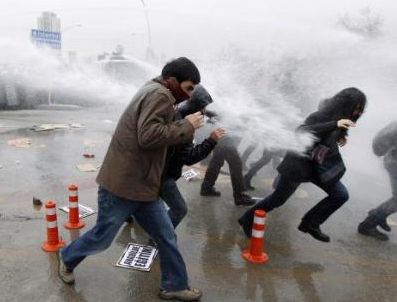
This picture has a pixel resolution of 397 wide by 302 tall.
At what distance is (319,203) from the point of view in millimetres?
4770

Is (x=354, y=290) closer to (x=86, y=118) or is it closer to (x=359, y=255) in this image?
(x=359, y=255)

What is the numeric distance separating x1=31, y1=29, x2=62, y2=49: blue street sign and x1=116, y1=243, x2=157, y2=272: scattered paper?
68.0 ft

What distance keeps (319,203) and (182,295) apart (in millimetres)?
1953

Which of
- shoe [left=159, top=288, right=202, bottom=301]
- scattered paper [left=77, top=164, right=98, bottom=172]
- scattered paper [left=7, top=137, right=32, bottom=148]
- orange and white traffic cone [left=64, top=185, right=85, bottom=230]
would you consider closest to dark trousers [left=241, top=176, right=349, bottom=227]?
shoe [left=159, top=288, right=202, bottom=301]

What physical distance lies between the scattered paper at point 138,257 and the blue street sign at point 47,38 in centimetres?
2073

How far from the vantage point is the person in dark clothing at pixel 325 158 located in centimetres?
445

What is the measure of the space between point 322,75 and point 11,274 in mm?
7996

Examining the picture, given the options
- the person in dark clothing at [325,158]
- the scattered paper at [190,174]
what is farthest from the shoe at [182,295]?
the scattered paper at [190,174]

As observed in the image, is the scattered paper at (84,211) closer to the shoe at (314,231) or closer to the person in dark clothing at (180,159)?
the person in dark clothing at (180,159)

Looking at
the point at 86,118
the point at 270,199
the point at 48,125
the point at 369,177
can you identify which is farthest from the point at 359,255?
the point at 86,118

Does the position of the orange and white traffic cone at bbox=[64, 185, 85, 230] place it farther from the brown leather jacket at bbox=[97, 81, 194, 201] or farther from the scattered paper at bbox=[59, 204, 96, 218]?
the brown leather jacket at bbox=[97, 81, 194, 201]

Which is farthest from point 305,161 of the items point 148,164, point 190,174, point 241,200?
point 190,174

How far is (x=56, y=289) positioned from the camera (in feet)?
12.3

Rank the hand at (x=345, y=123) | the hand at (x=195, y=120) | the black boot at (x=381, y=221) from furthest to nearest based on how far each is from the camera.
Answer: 1. the black boot at (x=381, y=221)
2. the hand at (x=345, y=123)
3. the hand at (x=195, y=120)
